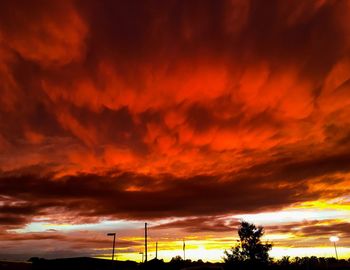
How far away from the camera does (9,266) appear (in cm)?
4644

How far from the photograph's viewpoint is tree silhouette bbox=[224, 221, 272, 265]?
68.8 m

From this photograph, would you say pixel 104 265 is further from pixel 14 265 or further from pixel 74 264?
pixel 14 265

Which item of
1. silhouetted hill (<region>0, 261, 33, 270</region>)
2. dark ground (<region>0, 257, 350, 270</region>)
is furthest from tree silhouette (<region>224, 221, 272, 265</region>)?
silhouetted hill (<region>0, 261, 33, 270</region>)

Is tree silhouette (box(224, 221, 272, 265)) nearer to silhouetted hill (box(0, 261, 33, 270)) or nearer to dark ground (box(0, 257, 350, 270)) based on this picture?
dark ground (box(0, 257, 350, 270))

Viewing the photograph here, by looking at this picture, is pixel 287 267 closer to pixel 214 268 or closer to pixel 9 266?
pixel 214 268

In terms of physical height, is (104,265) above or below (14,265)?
above

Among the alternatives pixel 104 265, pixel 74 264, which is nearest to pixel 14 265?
pixel 74 264

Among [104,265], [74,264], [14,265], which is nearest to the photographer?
[14,265]

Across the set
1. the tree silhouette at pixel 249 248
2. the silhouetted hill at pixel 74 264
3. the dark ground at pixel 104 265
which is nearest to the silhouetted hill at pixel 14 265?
the dark ground at pixel 104 265

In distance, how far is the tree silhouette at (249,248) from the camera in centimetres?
6875

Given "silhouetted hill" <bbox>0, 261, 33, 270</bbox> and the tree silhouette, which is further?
the tree silhouette

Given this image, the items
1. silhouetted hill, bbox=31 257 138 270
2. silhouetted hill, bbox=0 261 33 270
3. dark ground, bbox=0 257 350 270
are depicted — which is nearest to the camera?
silhouetted hill, bbox=0 261 33 270

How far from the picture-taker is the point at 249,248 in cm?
7094

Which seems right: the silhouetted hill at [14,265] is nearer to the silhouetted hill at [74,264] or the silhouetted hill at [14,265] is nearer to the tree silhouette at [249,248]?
the silhouetted hill at [74,264]
